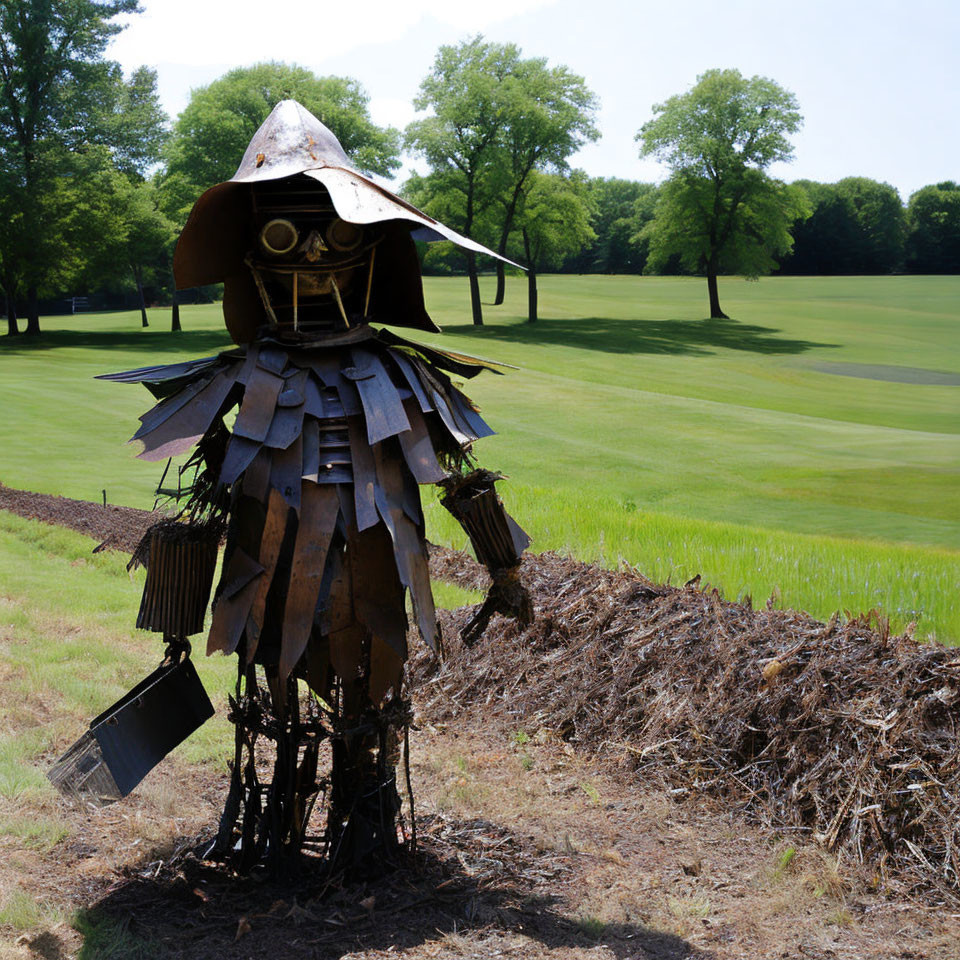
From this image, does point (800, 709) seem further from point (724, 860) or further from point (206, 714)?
point (206, 714)

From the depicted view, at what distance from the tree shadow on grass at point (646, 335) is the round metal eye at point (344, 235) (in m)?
28.3

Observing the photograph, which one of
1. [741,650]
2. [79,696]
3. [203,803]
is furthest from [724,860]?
[79,696]

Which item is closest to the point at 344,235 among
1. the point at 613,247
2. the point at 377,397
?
the point at 377,397

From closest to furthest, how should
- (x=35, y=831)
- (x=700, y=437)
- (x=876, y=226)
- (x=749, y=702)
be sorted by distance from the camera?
1. (x=35, y=831)
2. (x=749, y=702)
3. (x=700, y=437)
4. (x=876, y=226)

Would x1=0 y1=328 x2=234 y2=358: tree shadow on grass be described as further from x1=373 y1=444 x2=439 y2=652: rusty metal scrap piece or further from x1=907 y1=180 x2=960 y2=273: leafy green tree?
x1=907 y1=180 x2=960 y2=273: leafy green tree

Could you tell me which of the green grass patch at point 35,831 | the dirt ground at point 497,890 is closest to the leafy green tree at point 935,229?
the dirt ground at point 497,890

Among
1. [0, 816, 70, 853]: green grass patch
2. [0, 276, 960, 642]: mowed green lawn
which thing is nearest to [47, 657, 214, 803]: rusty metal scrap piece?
[0, 816, 70, 853]: green grass patch

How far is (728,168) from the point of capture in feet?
125

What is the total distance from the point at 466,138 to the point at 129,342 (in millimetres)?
15902

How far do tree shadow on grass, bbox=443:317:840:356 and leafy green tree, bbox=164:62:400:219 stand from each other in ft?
27.9

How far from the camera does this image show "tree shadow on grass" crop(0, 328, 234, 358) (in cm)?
2695

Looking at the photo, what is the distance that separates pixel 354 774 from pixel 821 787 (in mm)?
1937

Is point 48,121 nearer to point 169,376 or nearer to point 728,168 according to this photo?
point 728,168

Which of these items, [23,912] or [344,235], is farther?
[344,235]
